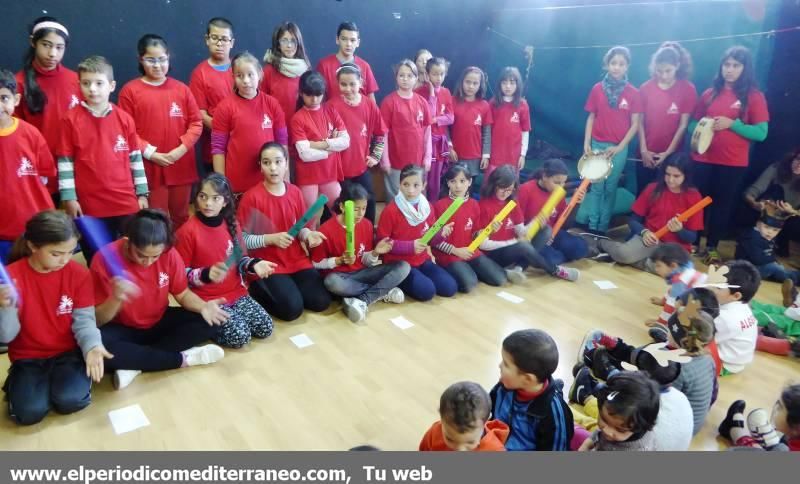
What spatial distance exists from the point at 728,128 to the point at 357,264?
9.32 ft

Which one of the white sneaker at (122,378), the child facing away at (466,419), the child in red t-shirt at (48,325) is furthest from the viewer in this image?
the white sneaker at (122,378)

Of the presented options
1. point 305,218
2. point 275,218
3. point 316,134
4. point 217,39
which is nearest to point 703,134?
point 316,134

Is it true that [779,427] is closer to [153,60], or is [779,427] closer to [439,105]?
[439,105]

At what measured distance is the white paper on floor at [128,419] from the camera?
7.24 feet

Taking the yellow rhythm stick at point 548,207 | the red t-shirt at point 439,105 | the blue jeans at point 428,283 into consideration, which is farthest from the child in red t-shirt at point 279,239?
the red t-shirt at point 439,105

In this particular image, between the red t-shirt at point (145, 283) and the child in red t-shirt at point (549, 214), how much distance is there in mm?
2333

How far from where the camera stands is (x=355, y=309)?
3.14 metres

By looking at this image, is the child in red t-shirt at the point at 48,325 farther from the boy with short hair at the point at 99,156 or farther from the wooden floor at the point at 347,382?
the boy with short hair at the point at 99,156

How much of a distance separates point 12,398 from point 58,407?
0.16 metres

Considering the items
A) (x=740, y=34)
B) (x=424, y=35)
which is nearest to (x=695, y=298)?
(x=740, y=34)

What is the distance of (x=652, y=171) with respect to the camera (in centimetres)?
465

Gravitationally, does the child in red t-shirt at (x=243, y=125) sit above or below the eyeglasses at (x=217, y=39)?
below

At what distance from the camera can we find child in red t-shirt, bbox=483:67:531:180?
451cm
